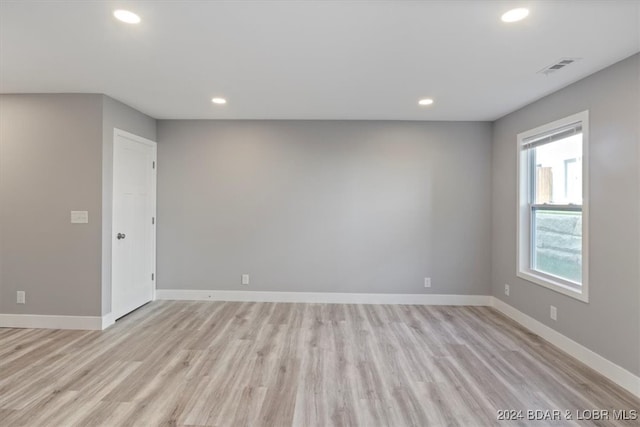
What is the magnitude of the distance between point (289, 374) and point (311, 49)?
8.50 feet

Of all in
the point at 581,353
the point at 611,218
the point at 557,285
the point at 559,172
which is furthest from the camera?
the point at 559,172

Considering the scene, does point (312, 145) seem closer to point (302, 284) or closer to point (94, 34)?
point (302, 284)

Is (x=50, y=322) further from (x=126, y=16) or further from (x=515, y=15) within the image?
(x=515, y=15)

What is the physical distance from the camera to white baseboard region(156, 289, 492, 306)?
175 inches

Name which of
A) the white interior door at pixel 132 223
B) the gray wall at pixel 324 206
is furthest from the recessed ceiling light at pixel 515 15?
the white interior door at pixel 132 223

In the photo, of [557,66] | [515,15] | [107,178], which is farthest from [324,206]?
[515,15]

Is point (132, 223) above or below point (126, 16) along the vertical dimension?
below

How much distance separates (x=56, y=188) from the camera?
3.47 metres

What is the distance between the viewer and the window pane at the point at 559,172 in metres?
2.99

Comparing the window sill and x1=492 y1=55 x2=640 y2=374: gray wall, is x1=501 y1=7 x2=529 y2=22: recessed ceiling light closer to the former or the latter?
x1=492 y1=55 x2=640 y2=374: gray wall

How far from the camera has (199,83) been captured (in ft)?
10.2

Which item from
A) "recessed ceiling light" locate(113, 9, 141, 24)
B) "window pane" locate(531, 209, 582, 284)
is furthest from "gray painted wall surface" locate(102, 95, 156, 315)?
"window pane" locate(531, 209, 582, 284)

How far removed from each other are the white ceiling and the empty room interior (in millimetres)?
22

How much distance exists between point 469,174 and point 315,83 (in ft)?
8.80
